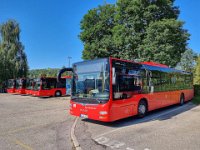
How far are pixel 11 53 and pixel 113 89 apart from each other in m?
35.0

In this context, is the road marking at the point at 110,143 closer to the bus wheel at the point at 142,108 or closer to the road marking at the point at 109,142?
the road marking at the point at 109,142

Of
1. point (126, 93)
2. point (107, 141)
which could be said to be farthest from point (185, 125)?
point (107, 141)

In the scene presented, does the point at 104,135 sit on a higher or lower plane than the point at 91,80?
lower

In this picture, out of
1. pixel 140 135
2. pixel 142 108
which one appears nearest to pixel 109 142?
pixel 140 135

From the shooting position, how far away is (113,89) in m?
8.03

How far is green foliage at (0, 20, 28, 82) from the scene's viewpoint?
37594 millimetres

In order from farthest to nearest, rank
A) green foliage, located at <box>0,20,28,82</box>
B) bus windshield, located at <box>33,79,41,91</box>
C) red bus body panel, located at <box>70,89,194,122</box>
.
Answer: green foliage, located at <box>0,20,28,82</box>
bus windshield, located at <box>33,79,41,91</box>
red bus body panel, located at <box>70,89,194,122</box>

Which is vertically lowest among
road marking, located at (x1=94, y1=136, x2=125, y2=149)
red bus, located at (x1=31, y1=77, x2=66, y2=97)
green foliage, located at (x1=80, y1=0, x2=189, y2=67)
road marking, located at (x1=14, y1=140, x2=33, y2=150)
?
road marking, located at (x1=14, y1=140, x2=33, y2=150)

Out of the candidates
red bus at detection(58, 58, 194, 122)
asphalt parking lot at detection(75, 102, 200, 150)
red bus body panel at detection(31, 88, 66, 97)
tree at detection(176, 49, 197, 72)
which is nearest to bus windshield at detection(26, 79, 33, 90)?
red bus body panel at detection(31, 88, 66, 97)

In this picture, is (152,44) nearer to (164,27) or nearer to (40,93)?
(164,27)

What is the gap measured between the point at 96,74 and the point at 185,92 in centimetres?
1038

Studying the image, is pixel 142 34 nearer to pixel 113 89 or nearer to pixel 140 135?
pixel 113 89

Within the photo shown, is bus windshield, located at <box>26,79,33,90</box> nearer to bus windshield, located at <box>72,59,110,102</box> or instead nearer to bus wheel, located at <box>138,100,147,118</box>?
bus windshield, located at <box>72,59,110,102</box>

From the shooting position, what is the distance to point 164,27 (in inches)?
804
